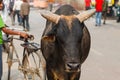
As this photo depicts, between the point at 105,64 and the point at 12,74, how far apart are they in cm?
313

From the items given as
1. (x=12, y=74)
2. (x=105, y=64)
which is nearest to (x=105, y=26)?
(x=105, y=64)

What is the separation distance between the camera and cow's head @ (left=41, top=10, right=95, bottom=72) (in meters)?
6.05

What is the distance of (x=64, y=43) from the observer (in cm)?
630

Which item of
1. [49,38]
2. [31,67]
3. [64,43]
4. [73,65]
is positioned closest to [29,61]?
[31,67]

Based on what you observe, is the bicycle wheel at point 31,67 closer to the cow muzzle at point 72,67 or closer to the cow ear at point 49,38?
the cow ear at point 49,38

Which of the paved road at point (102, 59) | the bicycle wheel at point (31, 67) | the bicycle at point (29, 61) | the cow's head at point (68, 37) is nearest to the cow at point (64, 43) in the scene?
the cow's head at point (68, 37)

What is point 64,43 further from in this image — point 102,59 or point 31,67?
point 102,59

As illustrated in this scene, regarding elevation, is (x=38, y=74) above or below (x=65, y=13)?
below

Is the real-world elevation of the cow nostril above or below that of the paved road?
above

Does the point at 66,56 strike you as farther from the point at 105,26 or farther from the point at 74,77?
the point at 105,26

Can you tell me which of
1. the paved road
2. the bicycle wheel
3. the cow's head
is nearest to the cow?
the cow's head

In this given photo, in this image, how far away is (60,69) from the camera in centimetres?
721

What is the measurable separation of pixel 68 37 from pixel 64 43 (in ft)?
0.38

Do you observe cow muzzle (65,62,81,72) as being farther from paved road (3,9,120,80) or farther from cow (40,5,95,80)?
paved road (3,9,120,80)
